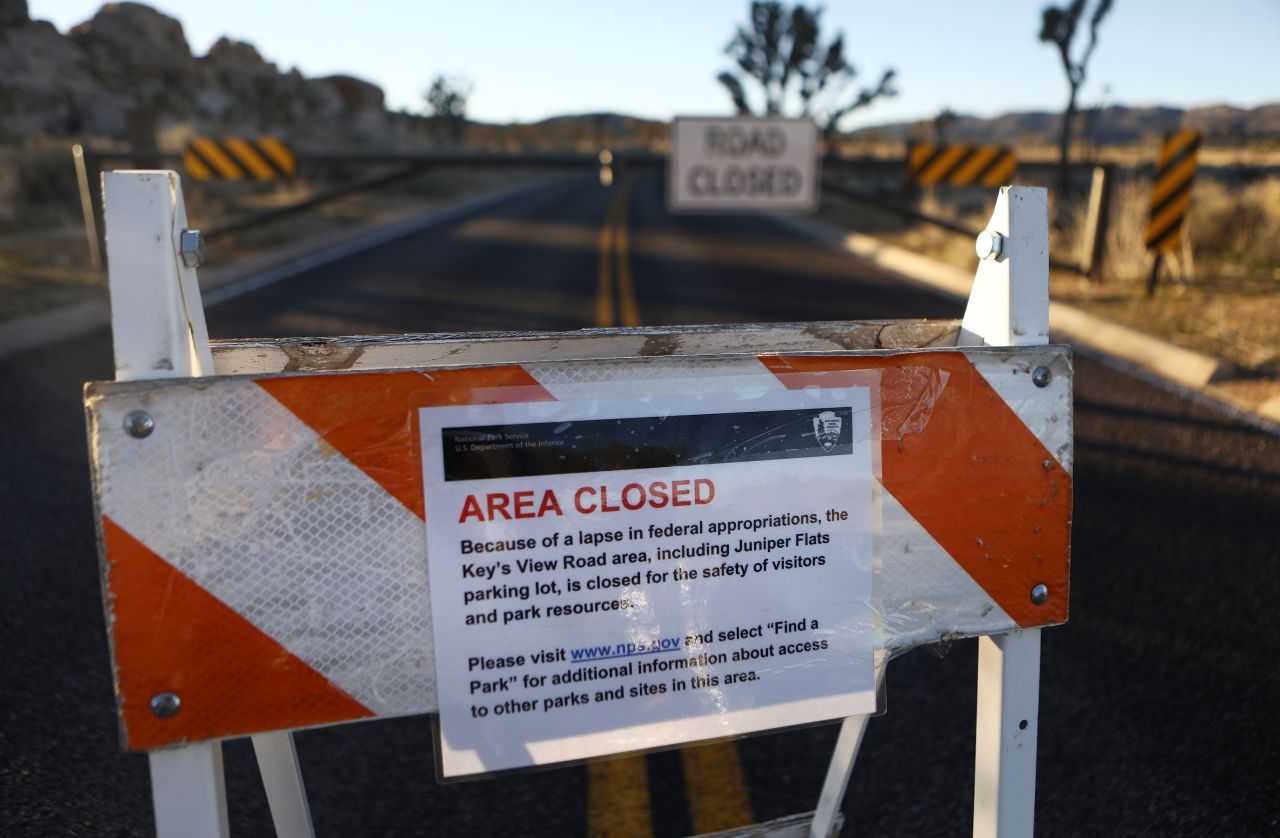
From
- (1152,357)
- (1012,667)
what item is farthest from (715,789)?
(1152,357)

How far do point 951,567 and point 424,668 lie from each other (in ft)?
3.16

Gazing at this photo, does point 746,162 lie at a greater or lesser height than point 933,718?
greater

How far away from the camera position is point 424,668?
1.65m

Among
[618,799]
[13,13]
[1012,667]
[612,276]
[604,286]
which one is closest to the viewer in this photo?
[1012,667]

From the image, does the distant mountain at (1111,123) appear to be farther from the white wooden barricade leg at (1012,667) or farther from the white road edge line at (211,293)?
the white wooden barricade leg at (1012,667)

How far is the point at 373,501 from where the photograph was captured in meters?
Answer: 1.60

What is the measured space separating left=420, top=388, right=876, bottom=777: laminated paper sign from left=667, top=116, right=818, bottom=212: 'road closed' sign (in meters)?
8.06

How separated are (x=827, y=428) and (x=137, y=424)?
3.70ft

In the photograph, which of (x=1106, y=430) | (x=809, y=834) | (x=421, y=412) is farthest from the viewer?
(x=1106, y=430)

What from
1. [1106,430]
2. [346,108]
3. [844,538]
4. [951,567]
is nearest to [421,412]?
[844,538]

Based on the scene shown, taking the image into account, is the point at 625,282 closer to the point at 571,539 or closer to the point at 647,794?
the point at 647,794

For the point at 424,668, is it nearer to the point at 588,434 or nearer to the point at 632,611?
the point at 632,611

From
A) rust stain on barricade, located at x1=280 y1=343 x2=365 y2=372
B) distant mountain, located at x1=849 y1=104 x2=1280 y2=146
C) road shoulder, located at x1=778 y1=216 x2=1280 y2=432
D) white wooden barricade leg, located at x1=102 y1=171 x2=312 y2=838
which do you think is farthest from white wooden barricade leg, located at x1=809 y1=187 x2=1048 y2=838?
distant mountain, located at x1=849 y1=104 x2=1280 y2=146

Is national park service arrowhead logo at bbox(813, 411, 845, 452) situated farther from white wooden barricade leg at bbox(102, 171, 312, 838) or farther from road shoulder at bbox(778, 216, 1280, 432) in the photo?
road shoulder at bbox(778, 216, 1280, 432)
